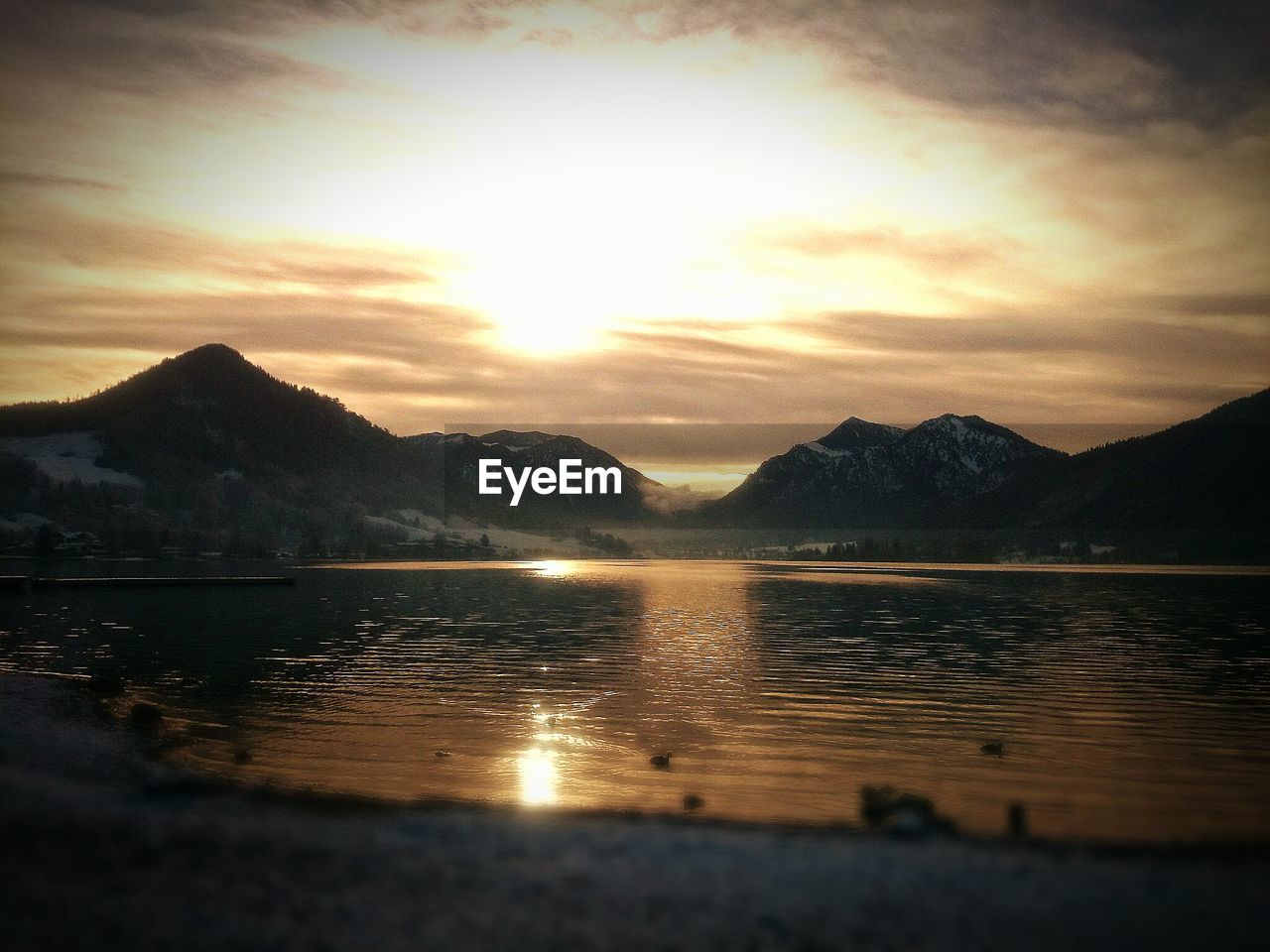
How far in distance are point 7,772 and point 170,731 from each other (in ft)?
46.6

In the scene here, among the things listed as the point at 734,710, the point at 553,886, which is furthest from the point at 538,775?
the point at 734,710

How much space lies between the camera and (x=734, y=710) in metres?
54.4

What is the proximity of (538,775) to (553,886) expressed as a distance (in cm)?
1752

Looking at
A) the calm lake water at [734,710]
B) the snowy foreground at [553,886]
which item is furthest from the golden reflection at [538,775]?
the snowy foreground at [553,886]

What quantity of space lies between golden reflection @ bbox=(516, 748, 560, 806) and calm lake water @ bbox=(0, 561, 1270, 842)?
7.5 inches

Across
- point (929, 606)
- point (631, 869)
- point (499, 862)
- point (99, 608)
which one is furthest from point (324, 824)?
point (929, 606)

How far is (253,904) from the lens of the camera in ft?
60.7

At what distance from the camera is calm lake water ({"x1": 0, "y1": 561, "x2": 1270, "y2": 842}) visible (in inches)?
1371

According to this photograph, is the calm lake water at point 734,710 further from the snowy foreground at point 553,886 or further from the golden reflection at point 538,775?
the snowy foreground at point 553,886

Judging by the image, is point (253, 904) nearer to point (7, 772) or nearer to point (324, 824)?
point (324, 824)

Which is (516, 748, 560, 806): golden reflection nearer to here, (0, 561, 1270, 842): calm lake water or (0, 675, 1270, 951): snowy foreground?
(0, 561, 1270, 842): calm lake water

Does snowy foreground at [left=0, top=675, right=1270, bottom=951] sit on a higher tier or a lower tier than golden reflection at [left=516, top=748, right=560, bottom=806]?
higher

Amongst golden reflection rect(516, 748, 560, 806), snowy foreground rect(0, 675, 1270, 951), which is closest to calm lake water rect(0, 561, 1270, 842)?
golden reflection rect(516, 748, 560, 806)

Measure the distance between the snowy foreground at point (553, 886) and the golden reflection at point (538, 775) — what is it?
23.6 ft
